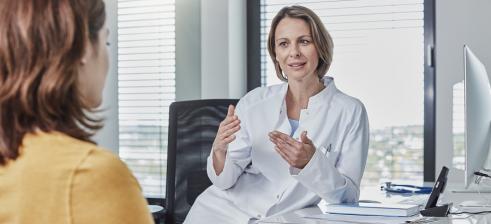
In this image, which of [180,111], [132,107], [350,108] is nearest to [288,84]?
[350,108]

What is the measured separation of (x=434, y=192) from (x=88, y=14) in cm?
139

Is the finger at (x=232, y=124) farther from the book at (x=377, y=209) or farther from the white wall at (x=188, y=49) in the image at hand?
the white wall at (x=188, y=49)

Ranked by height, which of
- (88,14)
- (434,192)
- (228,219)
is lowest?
(228,219)

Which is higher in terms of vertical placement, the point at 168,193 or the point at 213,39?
the point at 213,39

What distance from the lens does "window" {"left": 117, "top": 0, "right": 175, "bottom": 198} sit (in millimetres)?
3795

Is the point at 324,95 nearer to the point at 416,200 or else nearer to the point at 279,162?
the point at 279,162

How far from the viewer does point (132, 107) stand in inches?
154

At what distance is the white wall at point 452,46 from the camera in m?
3.22

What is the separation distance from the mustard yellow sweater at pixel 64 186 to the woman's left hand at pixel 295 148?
1.37m

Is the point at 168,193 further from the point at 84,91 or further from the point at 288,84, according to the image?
the point at 84,91

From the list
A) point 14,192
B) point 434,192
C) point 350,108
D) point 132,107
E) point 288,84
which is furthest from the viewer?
point 132,107

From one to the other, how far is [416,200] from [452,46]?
134 cm

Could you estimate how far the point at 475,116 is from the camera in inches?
75.8

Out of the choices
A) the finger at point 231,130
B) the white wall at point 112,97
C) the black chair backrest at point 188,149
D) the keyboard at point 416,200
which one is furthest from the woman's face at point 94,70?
the white wall at point 112,97
